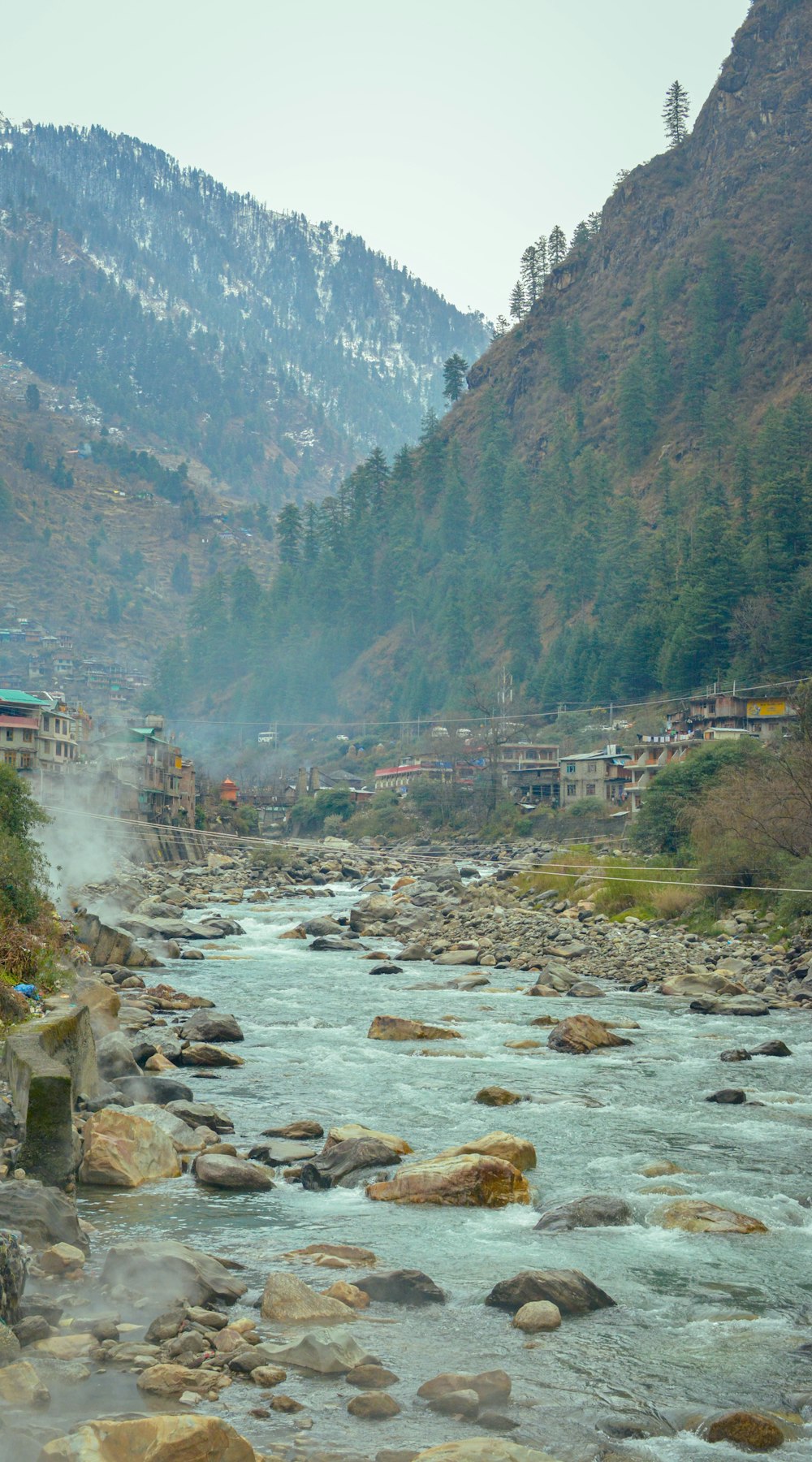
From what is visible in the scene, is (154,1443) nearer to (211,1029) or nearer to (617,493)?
(211,1029)

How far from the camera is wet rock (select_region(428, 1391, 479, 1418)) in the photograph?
7570 mm

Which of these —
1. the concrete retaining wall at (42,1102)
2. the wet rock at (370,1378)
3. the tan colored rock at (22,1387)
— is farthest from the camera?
the concrete retaining wall at (42,1102)

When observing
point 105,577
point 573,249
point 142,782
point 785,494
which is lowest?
point 142,782

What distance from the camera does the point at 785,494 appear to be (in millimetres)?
75438

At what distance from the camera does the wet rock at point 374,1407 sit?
7465 mm

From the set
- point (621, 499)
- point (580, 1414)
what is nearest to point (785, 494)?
point (621, 499)

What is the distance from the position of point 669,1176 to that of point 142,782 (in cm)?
5835

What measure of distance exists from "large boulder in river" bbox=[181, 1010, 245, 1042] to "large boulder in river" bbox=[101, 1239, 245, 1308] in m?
10.2

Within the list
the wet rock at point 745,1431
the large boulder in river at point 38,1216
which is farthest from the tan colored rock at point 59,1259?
the wet rock at point 745,1431

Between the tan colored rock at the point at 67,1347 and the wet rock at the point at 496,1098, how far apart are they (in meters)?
8.54

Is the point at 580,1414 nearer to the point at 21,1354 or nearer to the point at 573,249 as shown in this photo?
the point at 21,1354

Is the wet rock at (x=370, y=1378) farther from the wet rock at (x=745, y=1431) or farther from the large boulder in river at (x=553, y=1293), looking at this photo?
the wet rock at (x=745, y=1431)

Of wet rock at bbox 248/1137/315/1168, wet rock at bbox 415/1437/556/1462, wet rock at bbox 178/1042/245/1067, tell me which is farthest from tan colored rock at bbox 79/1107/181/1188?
wet rock at bbox 415/1437/556/1462

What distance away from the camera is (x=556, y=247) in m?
151
